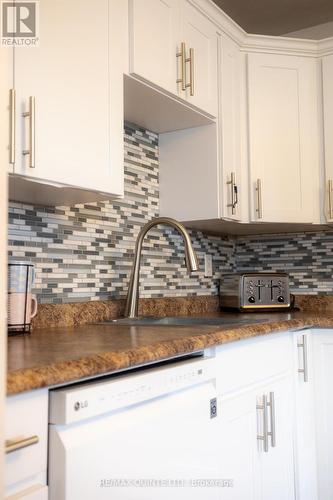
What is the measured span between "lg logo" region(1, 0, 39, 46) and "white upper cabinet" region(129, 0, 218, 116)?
0.46m

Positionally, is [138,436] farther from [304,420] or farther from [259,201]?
[259,201]

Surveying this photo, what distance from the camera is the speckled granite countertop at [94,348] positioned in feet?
2.86

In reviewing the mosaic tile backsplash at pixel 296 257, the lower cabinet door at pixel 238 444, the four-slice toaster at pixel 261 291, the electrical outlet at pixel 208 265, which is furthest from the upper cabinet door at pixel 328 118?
the lower cabinet door at pixel 238 444

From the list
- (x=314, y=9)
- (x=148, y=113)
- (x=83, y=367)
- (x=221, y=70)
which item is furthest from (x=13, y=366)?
(x=314, y=9)

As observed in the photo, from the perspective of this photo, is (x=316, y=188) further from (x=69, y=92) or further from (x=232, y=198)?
(x=69, y=92)

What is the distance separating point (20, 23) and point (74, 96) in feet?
0.80

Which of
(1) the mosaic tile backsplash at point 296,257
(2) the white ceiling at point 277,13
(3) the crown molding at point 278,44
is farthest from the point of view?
(1) the mosaic tile backsplash at point 296,257

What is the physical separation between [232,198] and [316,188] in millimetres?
541

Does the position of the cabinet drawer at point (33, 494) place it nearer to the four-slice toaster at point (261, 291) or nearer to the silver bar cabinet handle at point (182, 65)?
the silver bar cabinet handle at point (182, 65)

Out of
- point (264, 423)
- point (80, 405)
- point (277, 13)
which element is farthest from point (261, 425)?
point (277, 13)

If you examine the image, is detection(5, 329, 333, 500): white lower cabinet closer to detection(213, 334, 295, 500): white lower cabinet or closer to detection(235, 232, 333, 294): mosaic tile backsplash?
detection(213, 334, 295, 500): white lower cabinet

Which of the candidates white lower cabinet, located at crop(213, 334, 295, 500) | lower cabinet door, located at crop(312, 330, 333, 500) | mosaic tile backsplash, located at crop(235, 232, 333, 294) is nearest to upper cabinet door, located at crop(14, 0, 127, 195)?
white lower cabinet, located at crop(213, 334, 295, 500)

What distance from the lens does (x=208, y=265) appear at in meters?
2.71

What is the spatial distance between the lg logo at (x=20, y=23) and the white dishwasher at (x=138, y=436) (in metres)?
0.83
